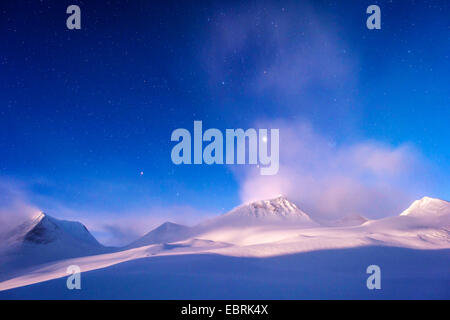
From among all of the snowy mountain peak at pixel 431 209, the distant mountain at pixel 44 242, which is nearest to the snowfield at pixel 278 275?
the snowy mountain peak at pixel 431 209

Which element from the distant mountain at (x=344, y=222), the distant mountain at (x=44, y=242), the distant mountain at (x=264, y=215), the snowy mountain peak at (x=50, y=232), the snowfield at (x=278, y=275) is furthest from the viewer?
the snowy mountain peak at (x=50, y=232)

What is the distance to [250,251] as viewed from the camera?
1317 centimetres

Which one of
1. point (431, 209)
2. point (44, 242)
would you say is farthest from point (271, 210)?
point (44, 242)

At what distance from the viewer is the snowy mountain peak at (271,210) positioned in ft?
363

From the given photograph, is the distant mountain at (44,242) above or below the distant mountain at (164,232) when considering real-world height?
below

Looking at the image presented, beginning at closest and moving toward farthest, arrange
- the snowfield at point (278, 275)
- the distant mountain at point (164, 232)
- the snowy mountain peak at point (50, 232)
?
the snowfield at point (278, 275) → the distant mountain at point (164, 232) → the snowy mountain peak at point (50, 232)

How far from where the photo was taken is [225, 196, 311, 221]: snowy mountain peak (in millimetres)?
110731

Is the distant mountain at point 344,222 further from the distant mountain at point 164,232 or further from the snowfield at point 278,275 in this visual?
the distant mountain at point 164,232

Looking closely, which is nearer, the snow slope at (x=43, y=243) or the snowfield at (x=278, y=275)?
the snowfield at (x=278, y=275)

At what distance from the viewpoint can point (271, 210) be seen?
392 ft

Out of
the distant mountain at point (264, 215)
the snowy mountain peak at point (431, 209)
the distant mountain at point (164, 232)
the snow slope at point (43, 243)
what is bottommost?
the snow slope at point (43, 243)

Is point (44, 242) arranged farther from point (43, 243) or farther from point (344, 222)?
point (344, 222)
